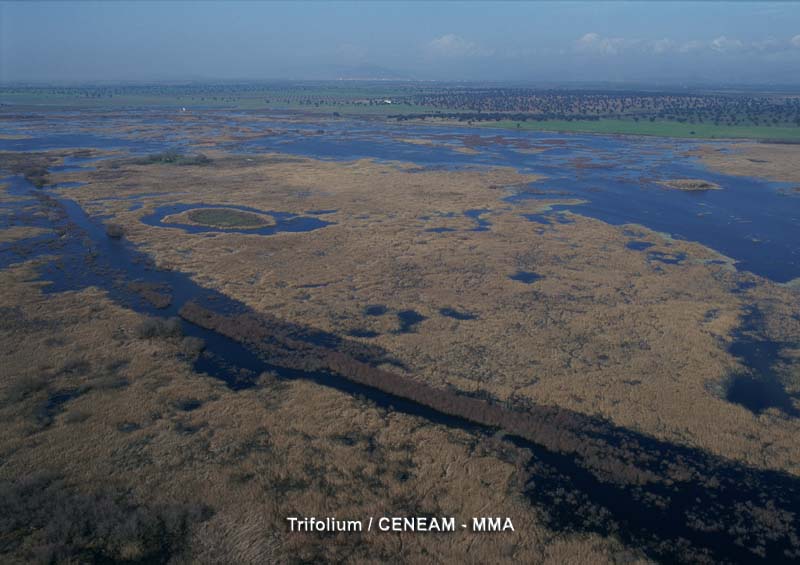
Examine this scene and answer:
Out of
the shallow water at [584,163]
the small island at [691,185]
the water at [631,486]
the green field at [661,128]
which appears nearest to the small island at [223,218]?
the water at [631,486]

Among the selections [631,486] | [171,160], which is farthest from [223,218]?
[631,486]

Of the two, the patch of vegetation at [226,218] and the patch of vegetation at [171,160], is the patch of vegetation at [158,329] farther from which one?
the patch of vegetation at [171,160]

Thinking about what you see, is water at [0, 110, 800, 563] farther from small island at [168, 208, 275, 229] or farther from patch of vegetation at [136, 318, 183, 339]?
small island at [168, 208, 275, 229]

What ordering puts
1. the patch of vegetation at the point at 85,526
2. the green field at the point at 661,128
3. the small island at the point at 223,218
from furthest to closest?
the green field at the point at 661,128 < the small island at the point at 223,218 < the patch of vegetation at the point at 85,526

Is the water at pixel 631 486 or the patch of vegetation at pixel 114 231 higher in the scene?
the patch of vegetation at pixel 114 231

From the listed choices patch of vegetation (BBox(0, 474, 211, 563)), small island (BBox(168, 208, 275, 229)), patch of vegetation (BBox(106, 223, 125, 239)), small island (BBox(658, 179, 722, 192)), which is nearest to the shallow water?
small island (BBox(658, 179, 722, 192))
